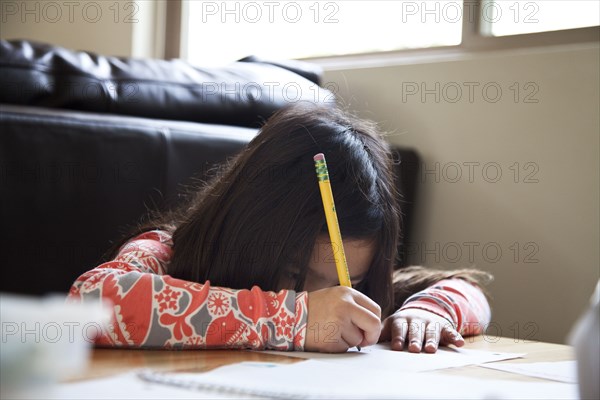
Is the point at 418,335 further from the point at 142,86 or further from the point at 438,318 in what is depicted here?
the point at 142,86

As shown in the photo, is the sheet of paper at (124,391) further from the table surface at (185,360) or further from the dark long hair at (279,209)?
the dark long hair at (279,209)

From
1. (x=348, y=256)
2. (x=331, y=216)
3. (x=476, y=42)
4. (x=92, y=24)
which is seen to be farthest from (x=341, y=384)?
(x=92, y=24)

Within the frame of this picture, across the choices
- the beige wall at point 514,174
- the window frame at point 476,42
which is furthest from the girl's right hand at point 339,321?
the window frame at point 476,42

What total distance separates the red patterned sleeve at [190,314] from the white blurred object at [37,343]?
44cm

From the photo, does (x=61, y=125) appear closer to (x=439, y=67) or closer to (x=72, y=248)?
(x=72, y=248)

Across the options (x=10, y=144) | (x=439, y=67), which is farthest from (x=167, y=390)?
(x=439, y=67)

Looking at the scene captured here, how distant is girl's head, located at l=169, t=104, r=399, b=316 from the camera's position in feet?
3.23

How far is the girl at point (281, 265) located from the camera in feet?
2.68

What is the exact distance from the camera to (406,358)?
32.3 inches

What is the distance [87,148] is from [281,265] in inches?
18.0

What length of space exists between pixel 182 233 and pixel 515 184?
87cm

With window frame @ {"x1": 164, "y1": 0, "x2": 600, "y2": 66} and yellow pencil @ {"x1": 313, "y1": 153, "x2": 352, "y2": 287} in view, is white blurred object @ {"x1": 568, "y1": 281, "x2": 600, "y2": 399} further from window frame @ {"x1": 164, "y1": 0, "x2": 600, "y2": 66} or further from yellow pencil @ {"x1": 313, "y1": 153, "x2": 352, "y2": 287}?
window frame @ {"x1": 164, "y1": 0, "x2": 600, "y2": 66}

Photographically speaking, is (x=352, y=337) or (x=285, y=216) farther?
(x=285, y=216)

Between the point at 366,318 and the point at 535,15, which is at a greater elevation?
the point at 535,15
